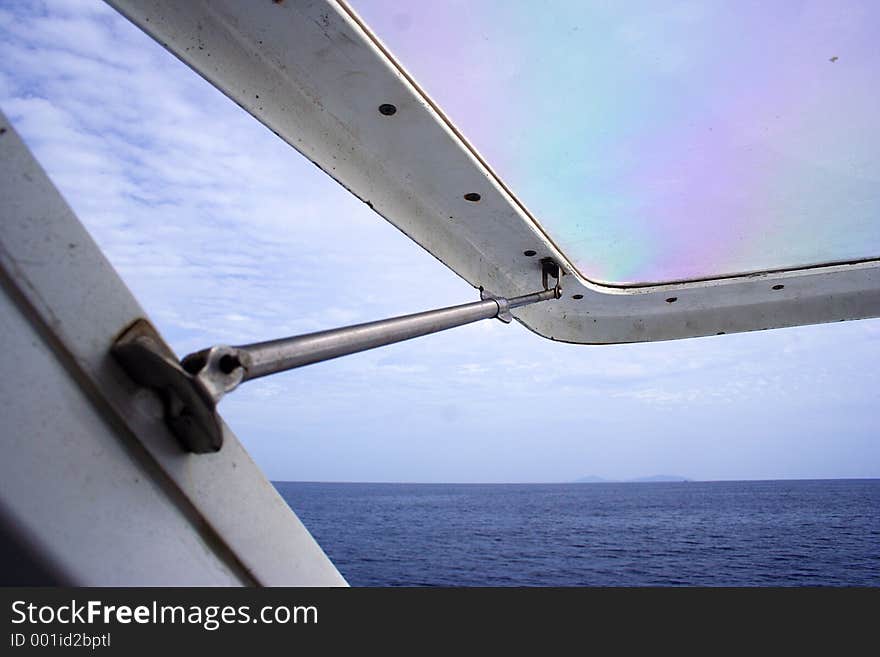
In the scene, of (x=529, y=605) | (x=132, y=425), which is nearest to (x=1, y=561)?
(x=132, y=425)

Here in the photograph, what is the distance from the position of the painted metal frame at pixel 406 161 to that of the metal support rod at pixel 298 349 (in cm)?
51

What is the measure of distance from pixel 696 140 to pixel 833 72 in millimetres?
391

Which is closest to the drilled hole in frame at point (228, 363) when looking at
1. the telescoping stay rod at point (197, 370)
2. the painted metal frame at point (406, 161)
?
the telescoping stay rod at point (197, 370)

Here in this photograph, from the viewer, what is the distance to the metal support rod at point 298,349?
76cm

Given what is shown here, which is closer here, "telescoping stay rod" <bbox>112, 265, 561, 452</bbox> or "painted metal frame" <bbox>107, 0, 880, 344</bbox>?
"telescoping stay rod" <bbox>112, 265, 561, 452</bbox>

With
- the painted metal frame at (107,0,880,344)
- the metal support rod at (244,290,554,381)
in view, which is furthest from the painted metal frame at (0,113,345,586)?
the painted metal frame at (107,0,880,344)

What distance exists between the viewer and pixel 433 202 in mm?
1928

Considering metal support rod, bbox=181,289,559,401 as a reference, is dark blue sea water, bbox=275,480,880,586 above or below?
below

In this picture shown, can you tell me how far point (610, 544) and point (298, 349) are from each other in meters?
59.9

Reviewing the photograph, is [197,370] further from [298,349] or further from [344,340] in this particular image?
[344,340]

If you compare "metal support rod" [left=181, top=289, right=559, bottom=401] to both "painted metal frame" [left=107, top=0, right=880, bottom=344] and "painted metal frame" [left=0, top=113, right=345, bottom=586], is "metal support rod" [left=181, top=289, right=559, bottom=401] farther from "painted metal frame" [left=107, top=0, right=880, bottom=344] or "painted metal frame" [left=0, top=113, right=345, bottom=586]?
"painted metal frame" [left=107, top=0, right=880, bottom=344]

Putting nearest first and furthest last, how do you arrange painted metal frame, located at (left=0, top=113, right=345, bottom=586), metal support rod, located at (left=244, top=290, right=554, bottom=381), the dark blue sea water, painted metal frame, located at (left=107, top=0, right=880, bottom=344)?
painted metal frame, located at (left=0, top=113, right=345, bottom=586) → metal support rod, located at (left=244, top=290, right=554, bottom=381) → painted metal frame, located at (left=107, top=0, right=880, bottom=344) → the dark blue sea water

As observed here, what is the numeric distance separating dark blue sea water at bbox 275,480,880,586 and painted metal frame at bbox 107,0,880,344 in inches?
1137

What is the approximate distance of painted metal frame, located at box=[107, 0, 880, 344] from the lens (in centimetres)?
131
